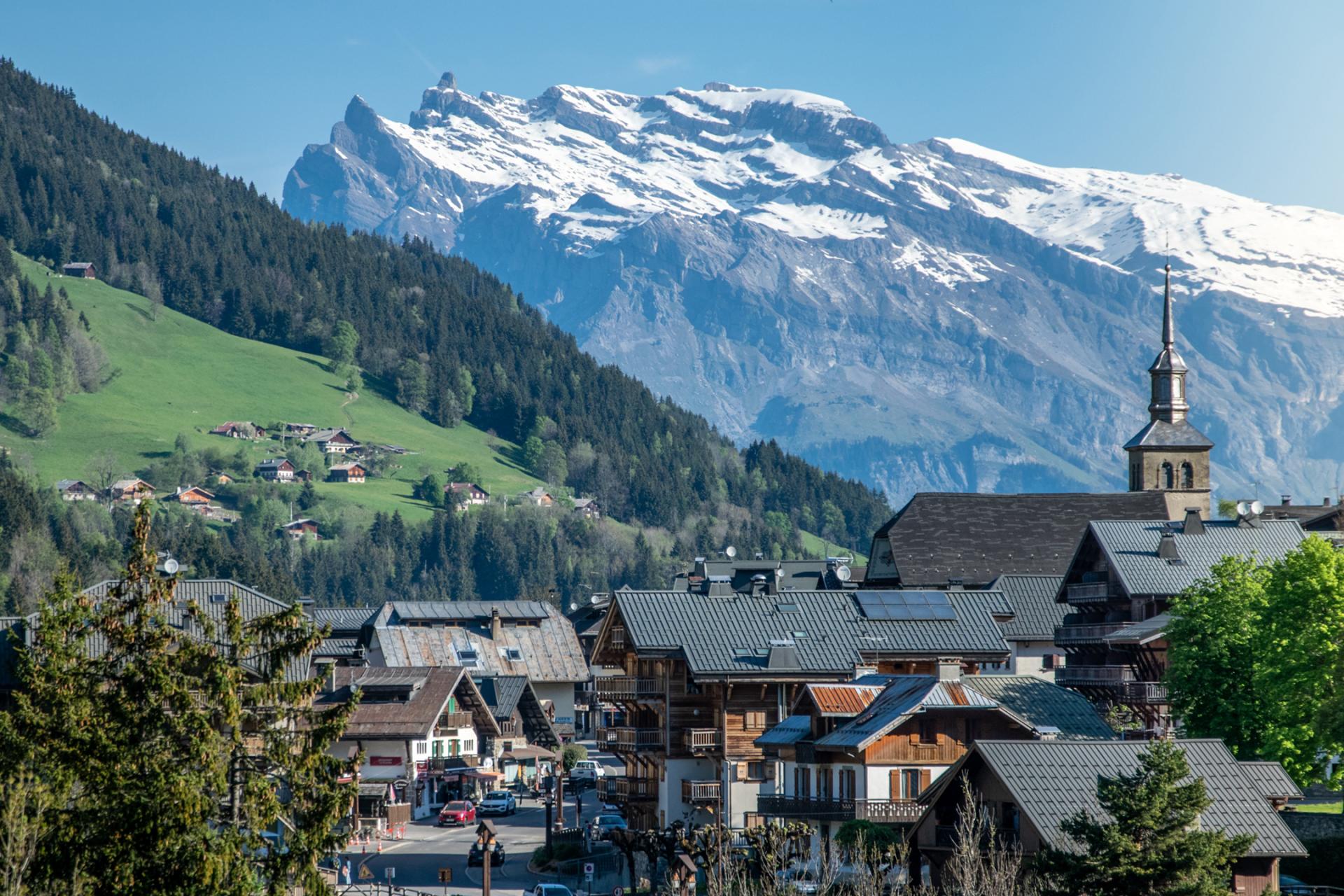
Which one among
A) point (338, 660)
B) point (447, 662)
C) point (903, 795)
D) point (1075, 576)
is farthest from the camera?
point (447, 662)

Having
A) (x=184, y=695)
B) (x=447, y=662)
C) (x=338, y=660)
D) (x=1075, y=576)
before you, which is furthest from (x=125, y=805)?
(x=447, y=662)

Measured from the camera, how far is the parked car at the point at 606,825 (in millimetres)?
89900

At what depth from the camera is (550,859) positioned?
85.2 m

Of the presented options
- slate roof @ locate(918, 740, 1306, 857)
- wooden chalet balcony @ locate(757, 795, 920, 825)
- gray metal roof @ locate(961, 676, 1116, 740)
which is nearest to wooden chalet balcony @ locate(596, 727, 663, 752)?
wooden chalet balcony @ locate(757, 795, 920, 825)

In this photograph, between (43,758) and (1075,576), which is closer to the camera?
(43,758)

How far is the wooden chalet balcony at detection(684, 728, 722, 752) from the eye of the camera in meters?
85.1

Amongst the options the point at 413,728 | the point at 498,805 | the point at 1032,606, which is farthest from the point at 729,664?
the point at 413,728

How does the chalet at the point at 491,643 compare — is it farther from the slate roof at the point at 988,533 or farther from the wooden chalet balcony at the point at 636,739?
the wooden chalet balcony at the point at 636,739

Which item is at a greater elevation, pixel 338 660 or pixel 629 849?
pixel 338 660

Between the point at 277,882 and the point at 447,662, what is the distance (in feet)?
393

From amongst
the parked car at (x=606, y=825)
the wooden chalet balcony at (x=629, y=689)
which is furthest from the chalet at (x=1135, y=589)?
the parked car at (x=606, y=825)

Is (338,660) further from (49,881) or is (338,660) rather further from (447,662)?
(49,881)

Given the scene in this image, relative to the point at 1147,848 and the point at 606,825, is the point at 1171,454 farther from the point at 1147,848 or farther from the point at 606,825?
the point at 1147,848

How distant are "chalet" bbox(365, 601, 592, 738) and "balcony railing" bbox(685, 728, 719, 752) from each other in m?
64.1
